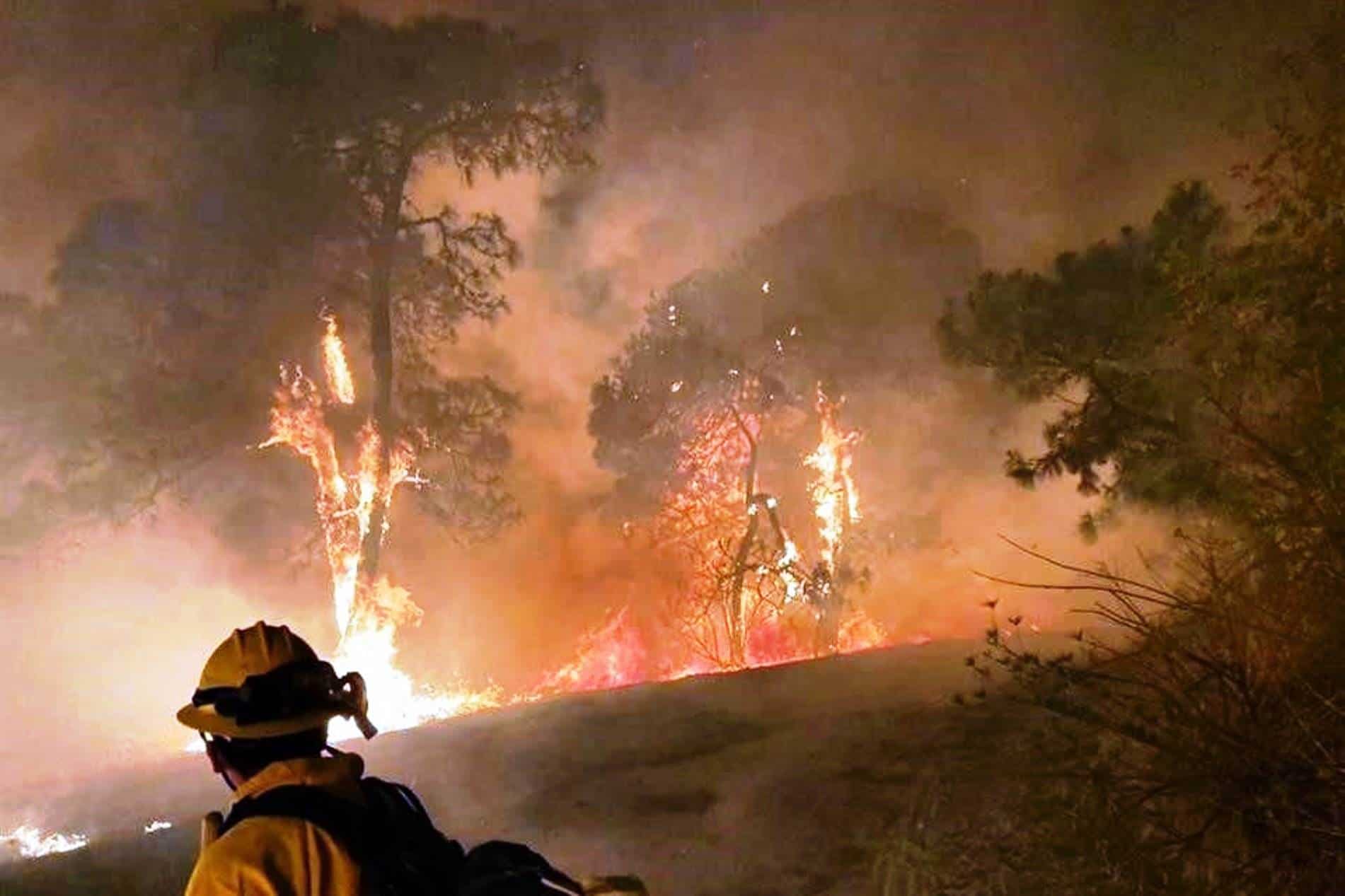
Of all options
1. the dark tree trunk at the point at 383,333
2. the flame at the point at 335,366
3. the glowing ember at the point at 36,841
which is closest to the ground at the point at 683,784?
the glowing ember at the point at 36,841

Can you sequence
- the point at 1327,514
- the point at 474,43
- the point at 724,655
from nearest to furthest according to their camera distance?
the point at 1327,514 < the point at 474,43 < the point at 724,655

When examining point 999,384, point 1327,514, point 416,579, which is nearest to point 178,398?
point 416,579

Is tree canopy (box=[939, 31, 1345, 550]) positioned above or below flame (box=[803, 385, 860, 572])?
below

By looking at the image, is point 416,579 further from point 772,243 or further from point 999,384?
point 999,384

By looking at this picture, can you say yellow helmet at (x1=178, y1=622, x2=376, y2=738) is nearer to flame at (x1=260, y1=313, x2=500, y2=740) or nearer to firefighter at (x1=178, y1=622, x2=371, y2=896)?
firefighter at (x1=178, y1=622, x2=371, y2=896)

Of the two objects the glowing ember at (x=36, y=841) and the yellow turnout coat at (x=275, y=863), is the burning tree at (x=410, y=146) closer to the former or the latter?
the glowing ember at (x=36, y=841)

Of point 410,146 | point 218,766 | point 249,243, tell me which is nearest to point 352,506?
point 249,243

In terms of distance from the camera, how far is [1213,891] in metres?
4.44

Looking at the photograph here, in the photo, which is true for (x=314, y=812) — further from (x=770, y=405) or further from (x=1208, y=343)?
(x=770, y=405)

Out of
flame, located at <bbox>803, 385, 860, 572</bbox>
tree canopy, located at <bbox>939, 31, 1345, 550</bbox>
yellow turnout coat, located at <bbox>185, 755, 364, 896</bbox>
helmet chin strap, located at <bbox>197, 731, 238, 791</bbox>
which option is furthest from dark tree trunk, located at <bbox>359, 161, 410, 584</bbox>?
yellow turnout coat, located at <bbox>185, 755, 364, 896</bbox>

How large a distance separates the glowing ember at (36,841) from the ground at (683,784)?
0.22 metres

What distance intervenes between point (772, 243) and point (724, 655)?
7.33 metres

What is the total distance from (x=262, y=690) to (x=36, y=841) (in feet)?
37.7

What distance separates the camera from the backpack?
1.92 metres
